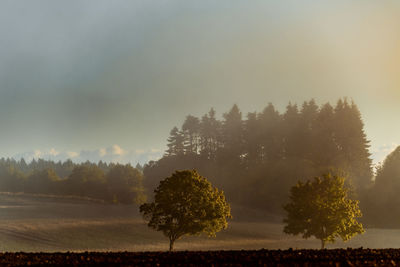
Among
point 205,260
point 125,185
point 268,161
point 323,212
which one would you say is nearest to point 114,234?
point 323,212

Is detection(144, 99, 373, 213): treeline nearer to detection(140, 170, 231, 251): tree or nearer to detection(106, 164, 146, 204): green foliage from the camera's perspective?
detection(106, 164, 146, 204): green foliage

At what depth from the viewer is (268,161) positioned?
4348 inches

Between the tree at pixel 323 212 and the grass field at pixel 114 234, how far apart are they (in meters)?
8.51

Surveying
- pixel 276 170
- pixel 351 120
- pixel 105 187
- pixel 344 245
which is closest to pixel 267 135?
pixel 276 170

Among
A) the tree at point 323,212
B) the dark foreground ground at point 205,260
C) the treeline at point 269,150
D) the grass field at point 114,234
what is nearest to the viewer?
the dark foreground ground at point 205,260

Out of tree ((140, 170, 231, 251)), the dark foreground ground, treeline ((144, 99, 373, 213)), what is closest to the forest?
treeline ((144, 99, 373, 213))

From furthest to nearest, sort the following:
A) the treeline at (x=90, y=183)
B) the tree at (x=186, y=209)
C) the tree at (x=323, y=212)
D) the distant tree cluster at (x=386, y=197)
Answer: the treeline at (x=90, y=183) < the distant tree cluster at (x=386, y=197) < the tree at (x=323, y=212) < the tree at (x=186, y=209)

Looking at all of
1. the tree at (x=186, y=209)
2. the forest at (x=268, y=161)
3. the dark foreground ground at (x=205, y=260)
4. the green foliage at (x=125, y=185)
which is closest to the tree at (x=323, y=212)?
the tree at (x=186, y=209)

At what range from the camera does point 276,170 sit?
341 ft

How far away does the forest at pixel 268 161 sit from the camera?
95562mm

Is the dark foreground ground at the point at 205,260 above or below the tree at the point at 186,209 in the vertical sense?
below

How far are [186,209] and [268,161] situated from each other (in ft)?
222

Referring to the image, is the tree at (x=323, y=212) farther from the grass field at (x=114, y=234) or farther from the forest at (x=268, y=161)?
the forest at (x=268, y=161)

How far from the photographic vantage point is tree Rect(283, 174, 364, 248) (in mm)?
50906
